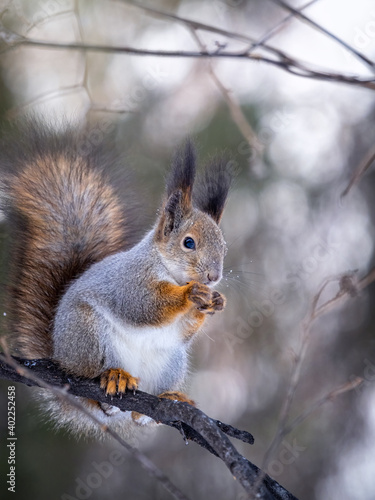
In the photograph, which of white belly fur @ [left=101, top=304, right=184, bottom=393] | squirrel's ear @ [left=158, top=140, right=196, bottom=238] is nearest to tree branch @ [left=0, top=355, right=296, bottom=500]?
white belly fur @ [left=101, top=304, right=184, bottom=393]

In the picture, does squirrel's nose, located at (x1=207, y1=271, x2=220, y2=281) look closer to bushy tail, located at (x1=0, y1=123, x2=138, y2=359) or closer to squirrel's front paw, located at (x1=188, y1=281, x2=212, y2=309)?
squirrel's front paw, located at (x1=188, y1=281, x2=212, y2=309)

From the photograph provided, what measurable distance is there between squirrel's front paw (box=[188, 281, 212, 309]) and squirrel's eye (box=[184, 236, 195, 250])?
0.59ft

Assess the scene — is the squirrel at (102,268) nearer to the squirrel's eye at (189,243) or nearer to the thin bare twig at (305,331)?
the squirrel's eye at (189,243)

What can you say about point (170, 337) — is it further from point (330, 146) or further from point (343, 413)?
point (330, 146)

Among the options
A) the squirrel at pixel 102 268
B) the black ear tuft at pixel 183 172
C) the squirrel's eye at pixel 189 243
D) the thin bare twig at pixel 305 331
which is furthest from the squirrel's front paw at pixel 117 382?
the thin bare twig at pixel 305 331

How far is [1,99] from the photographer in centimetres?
378

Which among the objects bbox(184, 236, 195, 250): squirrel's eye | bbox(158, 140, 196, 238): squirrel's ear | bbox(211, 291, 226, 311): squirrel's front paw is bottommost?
bbox(211, 291, 226, 311): squirrel's front paw

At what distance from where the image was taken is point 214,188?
7.52 feet

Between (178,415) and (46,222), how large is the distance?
3.74 feet

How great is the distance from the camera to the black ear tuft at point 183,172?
6.59ft

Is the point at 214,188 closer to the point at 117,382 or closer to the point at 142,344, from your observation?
the point at 142,344

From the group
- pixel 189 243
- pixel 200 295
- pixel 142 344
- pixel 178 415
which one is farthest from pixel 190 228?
pixel 178 415

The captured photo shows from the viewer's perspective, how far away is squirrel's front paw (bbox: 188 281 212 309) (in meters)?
1.90

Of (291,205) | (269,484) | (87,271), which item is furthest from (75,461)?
(269,484)
